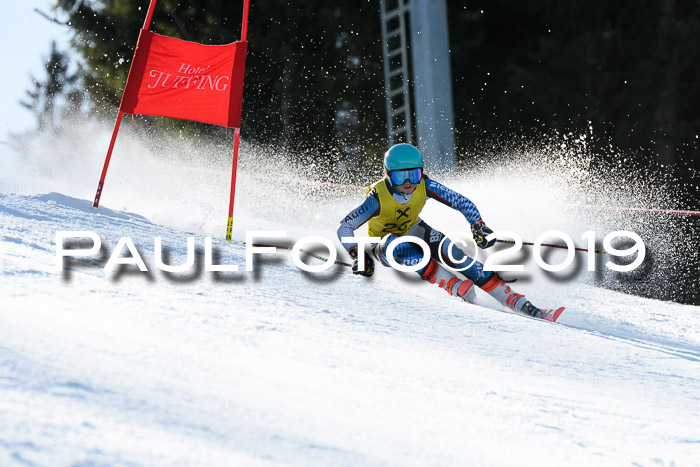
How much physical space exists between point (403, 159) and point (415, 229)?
1.75 ft

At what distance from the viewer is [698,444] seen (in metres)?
2.58

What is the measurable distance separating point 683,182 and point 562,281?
871cm

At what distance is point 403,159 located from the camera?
5.04 meters

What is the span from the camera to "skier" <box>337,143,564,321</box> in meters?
4.98

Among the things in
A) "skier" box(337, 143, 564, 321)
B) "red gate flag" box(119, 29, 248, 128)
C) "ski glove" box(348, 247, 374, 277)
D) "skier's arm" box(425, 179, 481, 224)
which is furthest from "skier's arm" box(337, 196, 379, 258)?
"red gate flag" box(119, 29, 248, 128)

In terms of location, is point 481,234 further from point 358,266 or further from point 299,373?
point 299,373

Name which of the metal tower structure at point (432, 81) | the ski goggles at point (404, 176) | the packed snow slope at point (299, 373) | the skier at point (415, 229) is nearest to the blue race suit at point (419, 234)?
the skier at point (415, 229)

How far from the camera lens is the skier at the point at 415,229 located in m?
4.98

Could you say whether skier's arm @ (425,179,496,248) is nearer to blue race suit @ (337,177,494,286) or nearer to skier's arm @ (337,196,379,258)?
blue race suit @ (337,177,494,286)

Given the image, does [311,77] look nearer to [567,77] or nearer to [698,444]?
[567,77]

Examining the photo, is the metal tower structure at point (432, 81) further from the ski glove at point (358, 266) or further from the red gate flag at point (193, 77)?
the ski glove at point (358, 266)

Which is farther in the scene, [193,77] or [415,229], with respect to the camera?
[193,77]

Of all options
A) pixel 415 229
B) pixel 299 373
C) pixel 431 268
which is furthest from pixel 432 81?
pixel 299 373

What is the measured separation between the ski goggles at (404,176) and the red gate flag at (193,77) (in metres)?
1.90
